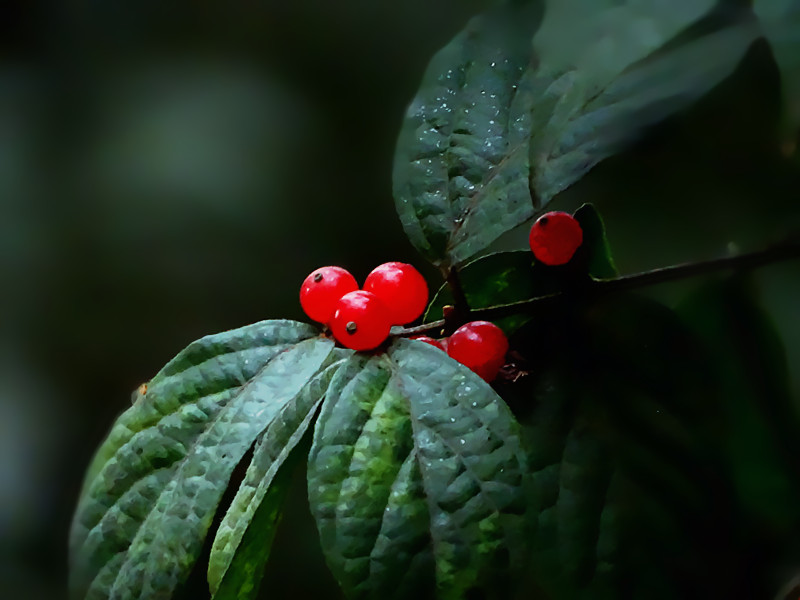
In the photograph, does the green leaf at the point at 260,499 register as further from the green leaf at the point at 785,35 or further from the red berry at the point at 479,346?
the green leaf at the point at 785,35

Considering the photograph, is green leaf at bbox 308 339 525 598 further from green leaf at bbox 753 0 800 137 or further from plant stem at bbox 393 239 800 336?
green leaf at bbox 753 0 800 137

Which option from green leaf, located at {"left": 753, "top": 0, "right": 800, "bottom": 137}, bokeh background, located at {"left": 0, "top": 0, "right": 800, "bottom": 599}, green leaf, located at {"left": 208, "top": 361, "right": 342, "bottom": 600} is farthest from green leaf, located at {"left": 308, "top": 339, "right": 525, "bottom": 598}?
bokeh background, located at {"left": 0, "top": 0, "right": 800, "bottom": 599}

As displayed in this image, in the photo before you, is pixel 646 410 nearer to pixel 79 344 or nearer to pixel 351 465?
pixel 351 465

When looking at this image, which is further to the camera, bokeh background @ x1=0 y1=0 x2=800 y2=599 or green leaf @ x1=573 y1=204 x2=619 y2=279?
bokeh background @ x1=0 y1=0 x2=800 y2=599

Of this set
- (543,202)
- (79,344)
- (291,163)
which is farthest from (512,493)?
(79,344)

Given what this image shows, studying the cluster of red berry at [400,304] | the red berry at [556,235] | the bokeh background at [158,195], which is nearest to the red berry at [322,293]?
the cluster of red berry at [400,304]

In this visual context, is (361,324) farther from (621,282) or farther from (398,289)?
(621,282)
